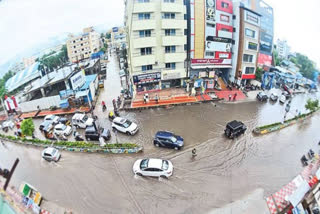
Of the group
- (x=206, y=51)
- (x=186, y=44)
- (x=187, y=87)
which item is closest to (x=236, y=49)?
(x=206, y=51)

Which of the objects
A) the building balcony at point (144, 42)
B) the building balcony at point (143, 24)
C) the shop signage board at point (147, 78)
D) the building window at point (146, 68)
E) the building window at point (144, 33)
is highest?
the building balcony at point (143, 24)

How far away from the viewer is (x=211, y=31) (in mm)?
27281

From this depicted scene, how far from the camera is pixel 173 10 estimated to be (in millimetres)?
24000

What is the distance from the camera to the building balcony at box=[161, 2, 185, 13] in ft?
77.1

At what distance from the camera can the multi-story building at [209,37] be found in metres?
26.0

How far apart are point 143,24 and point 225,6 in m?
15.4

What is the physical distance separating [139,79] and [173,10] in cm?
1134

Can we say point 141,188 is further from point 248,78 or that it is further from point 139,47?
point 248,78

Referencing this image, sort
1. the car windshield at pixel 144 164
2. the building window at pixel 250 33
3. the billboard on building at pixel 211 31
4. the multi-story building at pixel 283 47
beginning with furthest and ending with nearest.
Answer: the multi-story building at pixel 283 47 < the building window at pixel 250 33 < the billboard on building at pixel 211 31 < the car windshield at pixel 144 164

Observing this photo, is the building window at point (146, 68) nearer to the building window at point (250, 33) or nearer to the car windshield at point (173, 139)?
the car windshield at point (173, 139)

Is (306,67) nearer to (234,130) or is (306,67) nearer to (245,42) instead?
(245,42)

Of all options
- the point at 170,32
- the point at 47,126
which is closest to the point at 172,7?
the point at 170,32

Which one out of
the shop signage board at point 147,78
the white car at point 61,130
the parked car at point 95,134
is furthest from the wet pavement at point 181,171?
the shop signage board at point 147,78

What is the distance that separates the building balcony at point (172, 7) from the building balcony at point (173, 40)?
12.1 feet
